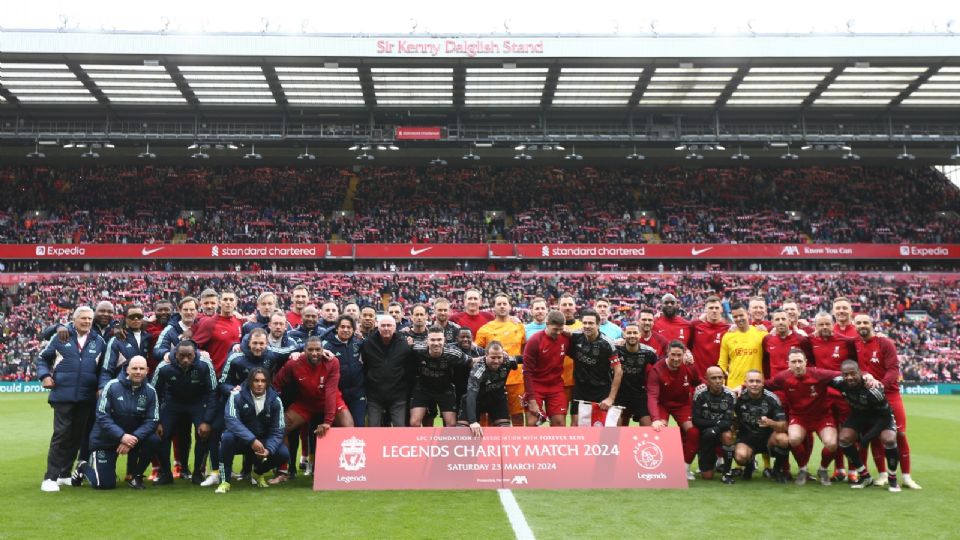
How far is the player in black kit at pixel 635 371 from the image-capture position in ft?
31.6

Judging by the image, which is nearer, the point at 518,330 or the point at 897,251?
the point at 518,330

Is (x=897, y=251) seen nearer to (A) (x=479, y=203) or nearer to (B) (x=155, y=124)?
(A) (x=479, y=203)

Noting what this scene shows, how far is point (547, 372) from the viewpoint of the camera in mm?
9812

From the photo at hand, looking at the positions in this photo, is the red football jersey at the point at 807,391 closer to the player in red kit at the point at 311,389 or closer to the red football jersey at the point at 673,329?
Result: the red football jersey at the point at 673,329

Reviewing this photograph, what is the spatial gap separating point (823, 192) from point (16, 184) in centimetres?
4441

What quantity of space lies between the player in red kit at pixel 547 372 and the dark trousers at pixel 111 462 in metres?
4.41

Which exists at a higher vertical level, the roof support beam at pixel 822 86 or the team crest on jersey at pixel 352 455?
the roof support beam at pixel 822 86

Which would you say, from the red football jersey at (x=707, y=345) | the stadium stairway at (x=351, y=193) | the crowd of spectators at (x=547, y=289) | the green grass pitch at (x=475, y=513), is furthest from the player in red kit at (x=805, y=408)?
the stadium stairway at (x=351, y=193)

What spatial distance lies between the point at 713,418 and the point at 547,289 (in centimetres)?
2716

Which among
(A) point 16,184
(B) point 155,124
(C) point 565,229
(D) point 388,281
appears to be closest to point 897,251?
(C) point 565,229

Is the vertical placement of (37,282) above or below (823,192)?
below

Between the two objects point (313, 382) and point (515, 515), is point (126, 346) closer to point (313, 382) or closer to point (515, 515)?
point (313, 382)

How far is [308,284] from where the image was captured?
3666 centimetres

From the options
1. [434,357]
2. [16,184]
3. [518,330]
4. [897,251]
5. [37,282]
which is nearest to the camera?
[434,357]
